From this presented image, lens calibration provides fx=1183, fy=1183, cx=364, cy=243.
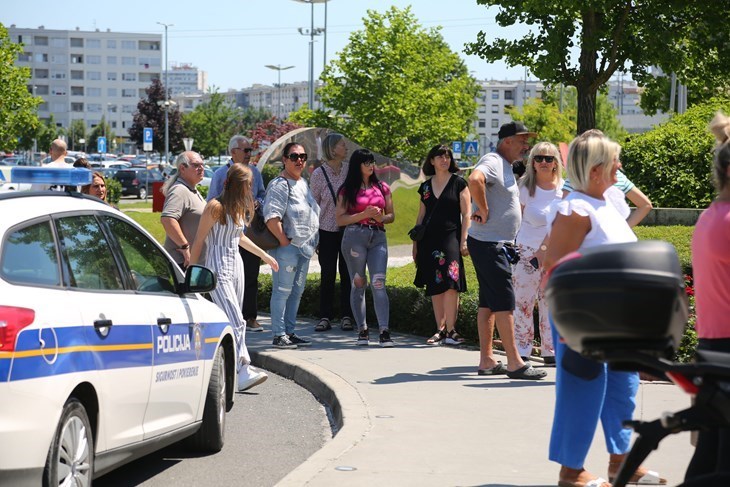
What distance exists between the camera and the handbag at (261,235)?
11.6 meters

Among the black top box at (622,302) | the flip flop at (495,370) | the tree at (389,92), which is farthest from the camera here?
the tree at (389,92)

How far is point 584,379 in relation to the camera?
17.8ft

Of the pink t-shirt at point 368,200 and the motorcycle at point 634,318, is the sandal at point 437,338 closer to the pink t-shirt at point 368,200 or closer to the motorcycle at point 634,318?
the pink t-shirt at point 368,200

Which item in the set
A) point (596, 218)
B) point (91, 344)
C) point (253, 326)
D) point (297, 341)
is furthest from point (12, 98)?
point (596, 218)

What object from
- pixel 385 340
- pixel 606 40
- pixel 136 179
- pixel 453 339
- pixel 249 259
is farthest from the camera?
pixel 136 179

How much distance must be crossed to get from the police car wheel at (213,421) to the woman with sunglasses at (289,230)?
4.16m

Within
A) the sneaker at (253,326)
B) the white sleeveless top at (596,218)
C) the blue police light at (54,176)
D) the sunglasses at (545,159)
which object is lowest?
the sneaker at (253,326)

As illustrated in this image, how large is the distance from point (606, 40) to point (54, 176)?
42.2ft

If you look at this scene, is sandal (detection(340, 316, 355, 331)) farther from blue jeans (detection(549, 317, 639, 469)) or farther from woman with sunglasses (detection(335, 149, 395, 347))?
blue jeans (detection(549, 317, 639, 469))

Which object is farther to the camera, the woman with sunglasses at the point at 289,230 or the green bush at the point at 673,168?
the green bush at the point at 673,168

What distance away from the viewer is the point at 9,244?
5113mm

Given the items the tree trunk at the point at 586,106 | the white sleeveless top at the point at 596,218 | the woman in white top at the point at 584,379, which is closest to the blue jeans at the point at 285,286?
the woman in white top at the point at 584,379

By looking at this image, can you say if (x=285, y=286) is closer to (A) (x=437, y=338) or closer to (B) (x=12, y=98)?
(A) (x=437, y=338)

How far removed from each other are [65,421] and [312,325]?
27.0 ft
